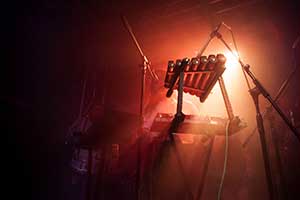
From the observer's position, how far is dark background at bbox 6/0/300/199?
11.0ft

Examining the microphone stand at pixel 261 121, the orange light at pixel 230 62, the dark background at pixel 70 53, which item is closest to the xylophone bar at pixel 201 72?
the microphone stand at pixel 261 121

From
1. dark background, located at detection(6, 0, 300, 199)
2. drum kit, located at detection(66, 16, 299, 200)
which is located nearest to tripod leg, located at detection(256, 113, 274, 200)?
drum kit, located at detection(66, 16, 299, 200)

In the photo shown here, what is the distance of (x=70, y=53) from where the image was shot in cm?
400

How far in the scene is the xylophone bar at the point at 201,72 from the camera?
66.4 inches

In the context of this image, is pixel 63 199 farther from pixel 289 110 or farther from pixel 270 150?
pixel 289 110

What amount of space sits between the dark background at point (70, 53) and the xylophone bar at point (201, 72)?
5.71 ft

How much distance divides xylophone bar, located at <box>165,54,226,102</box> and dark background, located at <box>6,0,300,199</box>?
1.74 m

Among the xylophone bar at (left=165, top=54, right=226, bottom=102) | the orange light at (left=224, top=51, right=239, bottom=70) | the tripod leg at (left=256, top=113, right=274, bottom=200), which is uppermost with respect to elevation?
the orange light at (left=224, top=51, right=239, bottom=70)

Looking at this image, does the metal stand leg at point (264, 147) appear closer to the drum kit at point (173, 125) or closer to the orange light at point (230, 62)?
the drum kit at point (173, 125)

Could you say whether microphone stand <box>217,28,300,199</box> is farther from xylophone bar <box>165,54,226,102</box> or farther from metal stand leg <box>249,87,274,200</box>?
xylophone bar <box>165,54,226,102</box>

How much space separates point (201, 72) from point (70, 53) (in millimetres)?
2816

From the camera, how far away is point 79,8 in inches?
144

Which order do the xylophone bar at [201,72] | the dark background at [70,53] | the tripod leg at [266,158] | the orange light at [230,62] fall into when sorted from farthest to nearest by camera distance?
the orange light at [230,62]
the dark background at [70,53]
the tripod leg at [266,158]
the xylophone bar at [201,72]

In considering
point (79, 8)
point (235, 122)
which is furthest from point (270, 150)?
point (79, 8)
